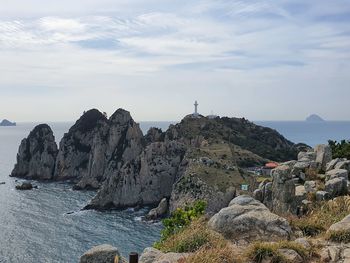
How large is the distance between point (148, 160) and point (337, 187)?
113 meters

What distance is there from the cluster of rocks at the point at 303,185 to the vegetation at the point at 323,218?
13.4ft

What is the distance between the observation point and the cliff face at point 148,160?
11394cm

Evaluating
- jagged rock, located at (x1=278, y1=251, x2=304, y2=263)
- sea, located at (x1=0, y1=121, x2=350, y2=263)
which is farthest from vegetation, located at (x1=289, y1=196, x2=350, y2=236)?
sea, located at (x1=0, y1=121, x2=350, y2=263)

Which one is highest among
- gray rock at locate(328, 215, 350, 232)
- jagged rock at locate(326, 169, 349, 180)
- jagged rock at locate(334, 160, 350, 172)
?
jagged rock at locate(334, 160, 350, 172)

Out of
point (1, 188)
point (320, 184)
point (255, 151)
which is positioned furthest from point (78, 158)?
point (320, 184)

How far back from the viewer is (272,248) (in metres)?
12.5

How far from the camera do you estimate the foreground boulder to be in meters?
14.6

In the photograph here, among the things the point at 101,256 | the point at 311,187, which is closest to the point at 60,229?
the point at 311,187

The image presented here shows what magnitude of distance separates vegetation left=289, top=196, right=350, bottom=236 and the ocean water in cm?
6066

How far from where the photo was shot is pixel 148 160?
13662 centimetres

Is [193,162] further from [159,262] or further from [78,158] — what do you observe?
[159,262]

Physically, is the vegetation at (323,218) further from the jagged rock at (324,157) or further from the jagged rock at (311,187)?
the jagged rock at (324,157)

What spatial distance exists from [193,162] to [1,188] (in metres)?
75.1

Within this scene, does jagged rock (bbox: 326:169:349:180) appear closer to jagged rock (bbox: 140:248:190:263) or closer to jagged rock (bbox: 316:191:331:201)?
jagged rock (bbox: 316:191:331:201)
